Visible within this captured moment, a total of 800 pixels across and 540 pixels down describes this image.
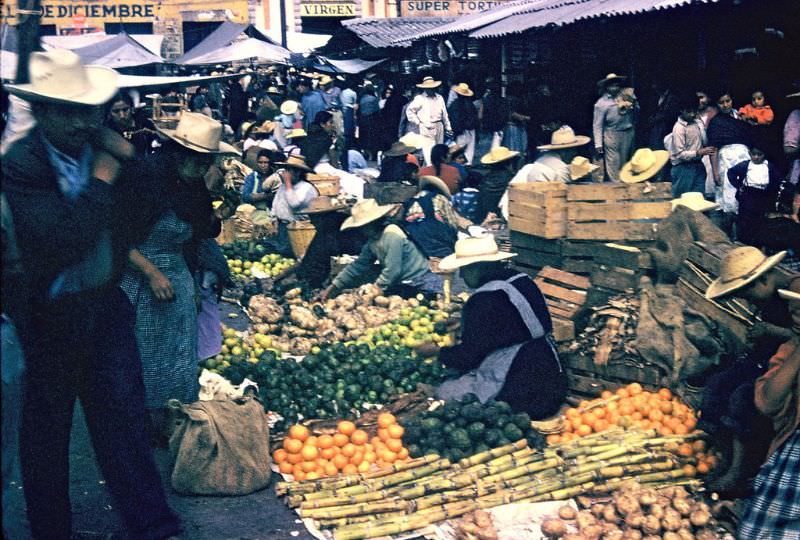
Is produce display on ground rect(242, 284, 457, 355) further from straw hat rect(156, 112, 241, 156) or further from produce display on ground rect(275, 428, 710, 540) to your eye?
straw hat rect(156, 112, 241, 156)

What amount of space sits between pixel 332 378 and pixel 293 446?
1.30 m

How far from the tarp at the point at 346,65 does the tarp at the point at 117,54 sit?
454 cm

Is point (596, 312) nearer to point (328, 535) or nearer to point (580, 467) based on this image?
point (580, 467)

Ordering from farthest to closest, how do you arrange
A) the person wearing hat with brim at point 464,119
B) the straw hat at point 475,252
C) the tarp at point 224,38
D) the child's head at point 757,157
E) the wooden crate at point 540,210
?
the tarp at point 224,38 < the person wearing hat with brim at point 464,119 < the child's head at point 757,157 < the wooden crate at point 540,210 < the straw hat at point 475,252

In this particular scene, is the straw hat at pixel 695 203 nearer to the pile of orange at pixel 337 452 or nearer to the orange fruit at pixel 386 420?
the orange fruit at pixel 386 420

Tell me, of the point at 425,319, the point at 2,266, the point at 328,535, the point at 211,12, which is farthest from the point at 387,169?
the point at 211,12

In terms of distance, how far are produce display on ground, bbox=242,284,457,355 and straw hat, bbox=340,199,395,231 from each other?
0.67 meters

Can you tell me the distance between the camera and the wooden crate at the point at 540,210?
314 inches

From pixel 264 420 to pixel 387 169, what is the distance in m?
7.27

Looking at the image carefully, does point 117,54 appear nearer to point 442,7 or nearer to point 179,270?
point 179,270

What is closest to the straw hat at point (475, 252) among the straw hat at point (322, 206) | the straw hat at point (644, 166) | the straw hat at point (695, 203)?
the straw hat at point (695, 203)

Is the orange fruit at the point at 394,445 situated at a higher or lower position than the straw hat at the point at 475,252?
lower

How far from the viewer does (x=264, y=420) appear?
5438 millimetres

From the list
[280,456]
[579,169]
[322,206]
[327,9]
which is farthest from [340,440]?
[327,9]
